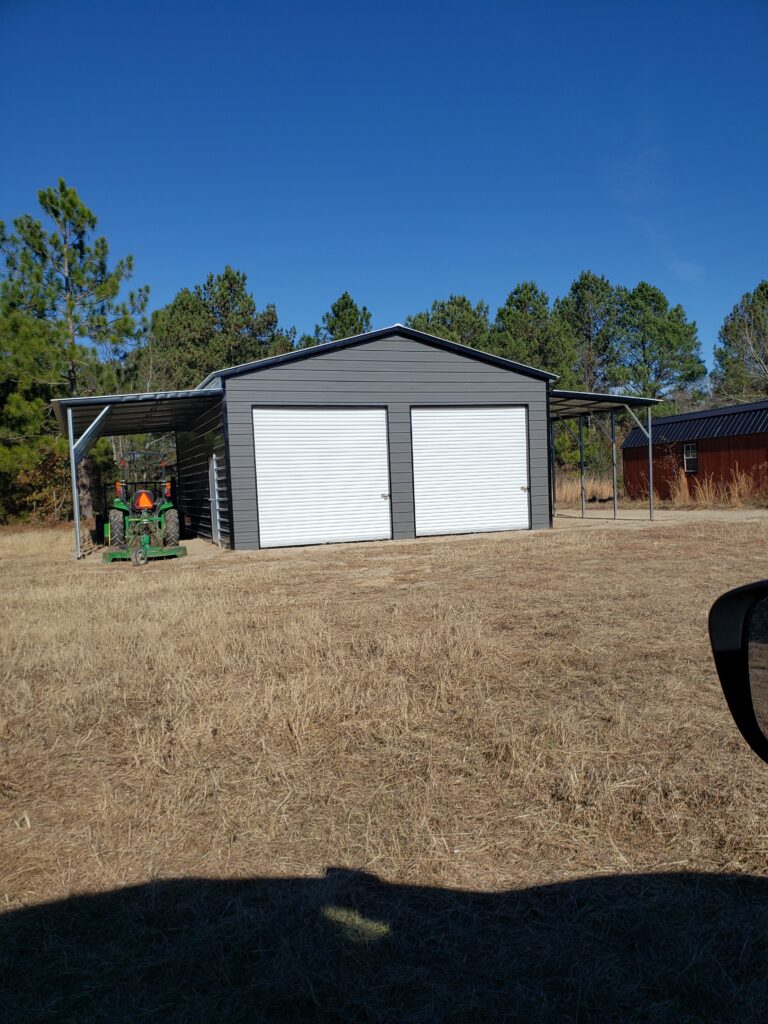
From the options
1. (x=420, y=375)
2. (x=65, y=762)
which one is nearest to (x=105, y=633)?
(x=65, y=762)

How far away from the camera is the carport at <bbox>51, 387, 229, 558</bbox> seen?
1341cm

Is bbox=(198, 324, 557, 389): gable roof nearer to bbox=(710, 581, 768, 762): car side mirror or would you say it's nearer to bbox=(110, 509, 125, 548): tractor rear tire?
bbox=(110, 509, 125, 548): tractor rear tire

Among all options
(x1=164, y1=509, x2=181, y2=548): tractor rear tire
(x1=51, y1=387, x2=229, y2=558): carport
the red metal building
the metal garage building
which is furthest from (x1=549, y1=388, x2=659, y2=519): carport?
(x1=164, y1=509, x2=181, y2=548): tractor rear tire

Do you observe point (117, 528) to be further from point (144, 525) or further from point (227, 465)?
point (227, 465)

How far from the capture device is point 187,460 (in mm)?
20766

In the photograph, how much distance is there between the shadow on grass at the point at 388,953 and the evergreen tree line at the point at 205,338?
19242mm

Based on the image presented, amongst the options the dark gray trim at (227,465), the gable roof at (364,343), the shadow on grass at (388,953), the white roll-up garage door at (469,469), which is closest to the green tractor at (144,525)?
the dark gray trim at (227,465)

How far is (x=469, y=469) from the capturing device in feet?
53.2

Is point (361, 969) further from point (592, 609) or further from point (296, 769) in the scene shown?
point (592, 609)

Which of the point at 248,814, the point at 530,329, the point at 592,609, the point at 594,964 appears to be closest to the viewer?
the point at 594,964

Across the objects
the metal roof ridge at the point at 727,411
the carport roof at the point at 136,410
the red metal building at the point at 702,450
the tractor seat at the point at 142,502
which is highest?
the metal roof ridge at the point at 727,411

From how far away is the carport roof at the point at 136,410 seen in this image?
13.3 meters

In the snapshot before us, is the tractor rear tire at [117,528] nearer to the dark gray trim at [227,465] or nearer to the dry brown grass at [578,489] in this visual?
the dark gray trim at [227,465]

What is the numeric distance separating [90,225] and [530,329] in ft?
78.4
